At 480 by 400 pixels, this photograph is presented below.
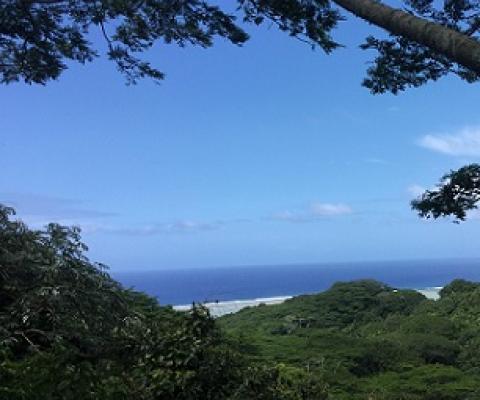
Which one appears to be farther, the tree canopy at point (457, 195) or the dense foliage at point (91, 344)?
the tree canopy at point (457, 195)

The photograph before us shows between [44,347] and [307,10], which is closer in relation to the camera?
[44,347]

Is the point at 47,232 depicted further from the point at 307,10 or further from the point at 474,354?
the point at 474,354

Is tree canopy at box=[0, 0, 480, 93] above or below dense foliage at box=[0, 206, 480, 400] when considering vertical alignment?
above

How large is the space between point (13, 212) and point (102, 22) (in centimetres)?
242

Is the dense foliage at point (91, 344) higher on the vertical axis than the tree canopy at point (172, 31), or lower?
lower

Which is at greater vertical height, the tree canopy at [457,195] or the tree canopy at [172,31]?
the tree canopy at [172,31]

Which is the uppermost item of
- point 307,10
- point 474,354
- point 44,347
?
point 307,10

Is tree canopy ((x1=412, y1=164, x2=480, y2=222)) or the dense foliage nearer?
the dense foliage

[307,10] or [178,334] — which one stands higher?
[307,10]

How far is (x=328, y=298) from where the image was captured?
101 ft

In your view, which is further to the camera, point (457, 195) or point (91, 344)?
point (457, 195)

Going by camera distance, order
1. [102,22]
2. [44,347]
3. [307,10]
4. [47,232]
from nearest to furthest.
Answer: [44,347] → [47,232] → [307,10] → [102,22]

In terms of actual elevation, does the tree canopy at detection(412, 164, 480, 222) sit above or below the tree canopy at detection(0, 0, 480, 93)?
below

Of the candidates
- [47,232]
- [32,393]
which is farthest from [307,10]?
[32,393]
